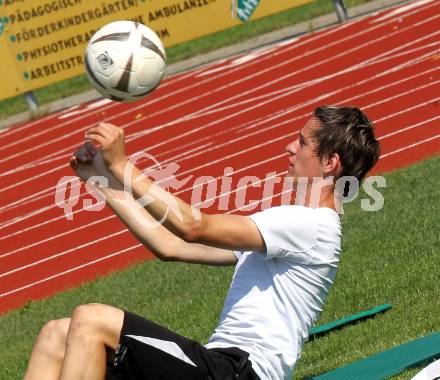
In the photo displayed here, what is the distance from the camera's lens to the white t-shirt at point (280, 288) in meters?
4.17

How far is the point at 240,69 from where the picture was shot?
45.1 ft

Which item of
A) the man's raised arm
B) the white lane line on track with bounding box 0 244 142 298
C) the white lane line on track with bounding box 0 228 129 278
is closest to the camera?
the man's raised arm

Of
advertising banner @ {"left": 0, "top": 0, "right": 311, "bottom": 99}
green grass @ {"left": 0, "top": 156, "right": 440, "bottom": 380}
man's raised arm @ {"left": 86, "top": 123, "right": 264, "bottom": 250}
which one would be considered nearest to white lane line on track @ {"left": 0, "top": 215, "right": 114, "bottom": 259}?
green grass @ {"left": 0, "top": 156, "right": 440, "bottom": 380}

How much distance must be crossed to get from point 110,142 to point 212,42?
40.5ft

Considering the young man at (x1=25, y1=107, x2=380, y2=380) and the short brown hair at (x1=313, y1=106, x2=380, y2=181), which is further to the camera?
Result: the short brown hair at (x1=313, y1=106, x2=380, y2=181)

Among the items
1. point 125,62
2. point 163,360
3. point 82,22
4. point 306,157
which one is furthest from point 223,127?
point 163,360

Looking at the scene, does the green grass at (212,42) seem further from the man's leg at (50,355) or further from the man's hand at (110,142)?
the man's hand at (110,142)

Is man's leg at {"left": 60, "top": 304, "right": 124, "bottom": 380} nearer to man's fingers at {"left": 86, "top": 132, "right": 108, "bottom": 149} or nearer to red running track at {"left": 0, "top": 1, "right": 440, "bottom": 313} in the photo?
man's fingers at {"left": 86, "top": 132, "right": 108, "bottom": 149}

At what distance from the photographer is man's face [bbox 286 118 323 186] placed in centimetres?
439

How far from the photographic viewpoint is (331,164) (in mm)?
4383

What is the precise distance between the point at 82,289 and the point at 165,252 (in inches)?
170

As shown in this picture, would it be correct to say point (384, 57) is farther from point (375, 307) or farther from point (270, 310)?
point (270, 310)

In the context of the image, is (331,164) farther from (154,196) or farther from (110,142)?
(110,142)

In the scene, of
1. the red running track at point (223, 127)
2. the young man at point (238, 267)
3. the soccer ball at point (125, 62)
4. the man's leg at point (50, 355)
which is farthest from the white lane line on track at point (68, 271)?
the man's leg at point (50, 355)
